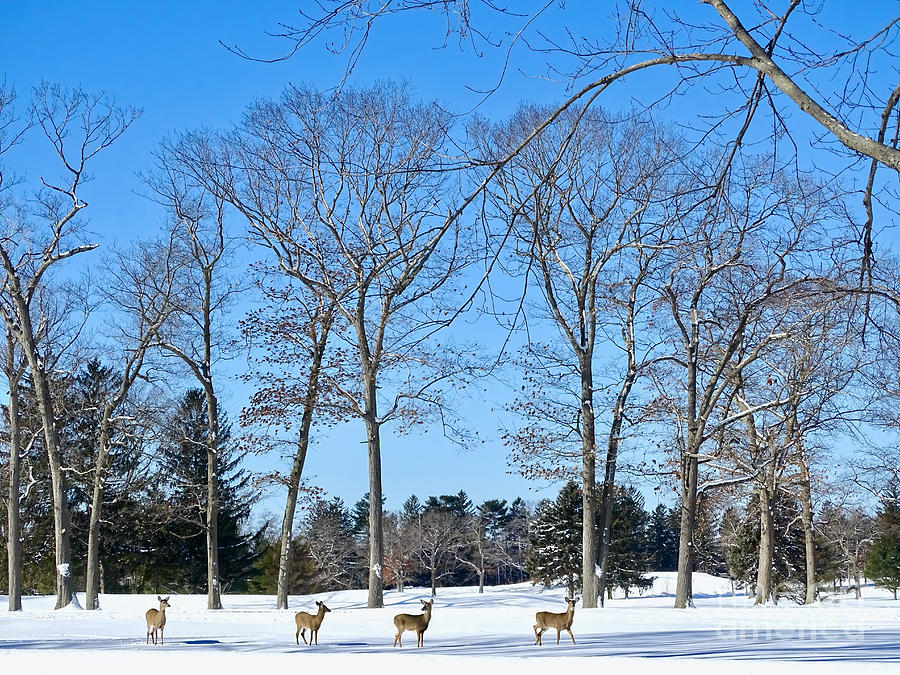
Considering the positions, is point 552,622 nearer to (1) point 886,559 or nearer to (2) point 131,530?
(2) point 131,530

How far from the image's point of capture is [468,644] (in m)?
12.6

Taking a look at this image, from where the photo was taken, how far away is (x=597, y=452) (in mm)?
22562

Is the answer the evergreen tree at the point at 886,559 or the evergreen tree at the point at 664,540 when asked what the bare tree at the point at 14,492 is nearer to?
the evergreen tree at the point at 886,559

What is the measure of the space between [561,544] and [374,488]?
1034 inches

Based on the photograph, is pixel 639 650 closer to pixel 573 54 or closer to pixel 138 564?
pixel 573 54

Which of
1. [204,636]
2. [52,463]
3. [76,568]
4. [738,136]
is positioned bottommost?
[76,568]

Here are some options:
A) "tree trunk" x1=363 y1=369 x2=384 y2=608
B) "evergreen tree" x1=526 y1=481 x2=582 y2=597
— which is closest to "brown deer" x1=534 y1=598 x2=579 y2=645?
"tree trunk" x1=363 y1=369 x2=384 y2=608

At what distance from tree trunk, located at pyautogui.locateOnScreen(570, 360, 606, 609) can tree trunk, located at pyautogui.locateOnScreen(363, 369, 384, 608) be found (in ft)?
16.9

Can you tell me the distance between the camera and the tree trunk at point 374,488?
22.8m

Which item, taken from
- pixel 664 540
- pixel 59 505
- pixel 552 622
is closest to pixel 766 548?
pixel 552 622

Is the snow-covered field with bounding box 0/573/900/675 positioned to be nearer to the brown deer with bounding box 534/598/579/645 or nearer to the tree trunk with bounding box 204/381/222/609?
the brown deer with bounding box 534/598/579/645

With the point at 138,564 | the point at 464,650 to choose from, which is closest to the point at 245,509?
the point at 138,564

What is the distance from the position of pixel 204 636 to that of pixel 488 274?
37.3 ft

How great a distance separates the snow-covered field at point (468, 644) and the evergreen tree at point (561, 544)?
25336mm
